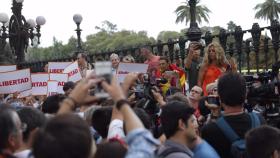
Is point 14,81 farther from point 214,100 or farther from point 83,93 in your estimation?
point 83,93

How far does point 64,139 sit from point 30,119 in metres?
1.22

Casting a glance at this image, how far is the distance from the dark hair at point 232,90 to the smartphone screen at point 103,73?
5.37 feet

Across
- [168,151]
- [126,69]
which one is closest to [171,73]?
[126,69]

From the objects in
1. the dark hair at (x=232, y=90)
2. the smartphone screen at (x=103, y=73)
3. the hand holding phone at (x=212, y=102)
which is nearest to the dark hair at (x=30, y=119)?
the smartphone screen at (x=103, y=73)

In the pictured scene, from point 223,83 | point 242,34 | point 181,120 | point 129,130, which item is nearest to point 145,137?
point 129,130

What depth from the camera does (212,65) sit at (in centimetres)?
789

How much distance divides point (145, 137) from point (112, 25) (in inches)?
5210

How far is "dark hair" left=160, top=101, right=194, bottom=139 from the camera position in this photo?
151 inches

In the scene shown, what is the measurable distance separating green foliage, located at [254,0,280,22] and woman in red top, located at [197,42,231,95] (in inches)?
1931

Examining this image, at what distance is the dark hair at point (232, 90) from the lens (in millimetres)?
4304

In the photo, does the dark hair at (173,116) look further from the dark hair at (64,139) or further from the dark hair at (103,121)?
the dark hair at (64,139)

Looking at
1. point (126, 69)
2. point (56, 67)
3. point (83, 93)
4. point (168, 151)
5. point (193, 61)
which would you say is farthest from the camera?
point (56, 67)

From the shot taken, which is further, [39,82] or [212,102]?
[39,82]

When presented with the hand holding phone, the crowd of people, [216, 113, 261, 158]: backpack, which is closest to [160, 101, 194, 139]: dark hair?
the crowd of people
